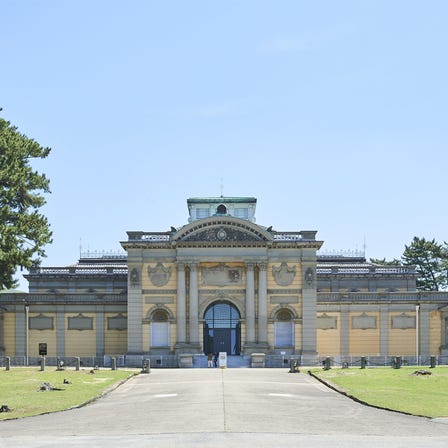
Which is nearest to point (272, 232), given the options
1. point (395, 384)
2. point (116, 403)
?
point (395, 384)

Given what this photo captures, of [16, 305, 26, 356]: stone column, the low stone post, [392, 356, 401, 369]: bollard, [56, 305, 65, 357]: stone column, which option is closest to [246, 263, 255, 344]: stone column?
the low stone post

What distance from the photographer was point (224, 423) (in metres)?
31.5

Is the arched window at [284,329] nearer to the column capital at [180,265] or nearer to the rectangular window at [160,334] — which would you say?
the column capital at [180,265]

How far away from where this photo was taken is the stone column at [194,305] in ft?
261

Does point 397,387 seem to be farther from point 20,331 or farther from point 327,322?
point 20,331

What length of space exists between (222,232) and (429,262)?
160 ft

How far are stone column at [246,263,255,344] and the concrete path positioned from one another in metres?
30.9

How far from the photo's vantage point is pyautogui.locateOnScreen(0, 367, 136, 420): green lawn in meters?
38.8

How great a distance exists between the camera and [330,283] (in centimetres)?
9225

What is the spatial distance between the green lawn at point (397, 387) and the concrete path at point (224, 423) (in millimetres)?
1226

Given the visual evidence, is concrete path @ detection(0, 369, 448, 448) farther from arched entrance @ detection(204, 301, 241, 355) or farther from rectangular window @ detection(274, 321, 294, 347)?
arched entrance @ detection(204, 301, 241, 355)

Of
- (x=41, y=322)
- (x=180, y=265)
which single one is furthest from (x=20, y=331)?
(x=180, y=265)

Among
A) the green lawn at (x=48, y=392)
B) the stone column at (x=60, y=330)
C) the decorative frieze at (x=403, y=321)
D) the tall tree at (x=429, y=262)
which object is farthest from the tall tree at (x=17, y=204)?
the tall tree at (x=429, y=262)

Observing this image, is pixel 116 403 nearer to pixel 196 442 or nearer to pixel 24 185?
pixel 196 442
